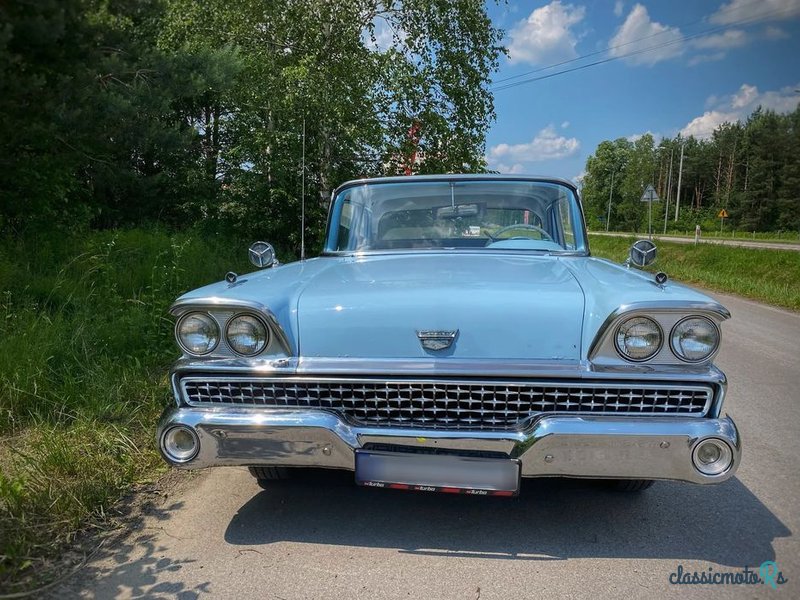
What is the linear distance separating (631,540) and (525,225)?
1890 mm

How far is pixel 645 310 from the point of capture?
219 centimetres

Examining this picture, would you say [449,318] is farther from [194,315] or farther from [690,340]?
[194,315]

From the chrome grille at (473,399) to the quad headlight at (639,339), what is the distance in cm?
12

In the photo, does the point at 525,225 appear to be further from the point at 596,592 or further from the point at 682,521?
the point at 596,592

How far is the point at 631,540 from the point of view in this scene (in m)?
2.51

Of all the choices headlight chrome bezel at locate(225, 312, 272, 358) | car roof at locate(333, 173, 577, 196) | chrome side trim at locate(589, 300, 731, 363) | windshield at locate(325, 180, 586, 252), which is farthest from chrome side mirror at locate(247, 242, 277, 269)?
chrome side trim at locate(589, 300, 731, 363)

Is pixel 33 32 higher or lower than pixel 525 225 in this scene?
higher

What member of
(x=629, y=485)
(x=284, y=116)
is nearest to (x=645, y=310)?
(x=629, y=485)

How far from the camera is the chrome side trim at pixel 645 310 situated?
2188mm

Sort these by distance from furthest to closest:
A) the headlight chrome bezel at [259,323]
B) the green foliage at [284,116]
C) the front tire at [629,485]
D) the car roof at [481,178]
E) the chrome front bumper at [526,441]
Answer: the green foliage at [284,116] < the car roof at [481,178] < the front tire at [629,485] < the headlight chrome bezel at [259,323] < the chrome front bumper at [526,441]

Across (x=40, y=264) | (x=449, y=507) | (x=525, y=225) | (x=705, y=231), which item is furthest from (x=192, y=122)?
(x=705, y=231)

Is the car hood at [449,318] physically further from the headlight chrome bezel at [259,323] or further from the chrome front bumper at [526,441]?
the chrome front bumper at [526,441]

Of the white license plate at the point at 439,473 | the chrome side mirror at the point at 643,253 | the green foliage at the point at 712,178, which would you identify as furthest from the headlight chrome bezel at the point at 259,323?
the green foliage at the point at 712,178

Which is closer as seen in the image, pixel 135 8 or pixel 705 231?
pixel 135 8
